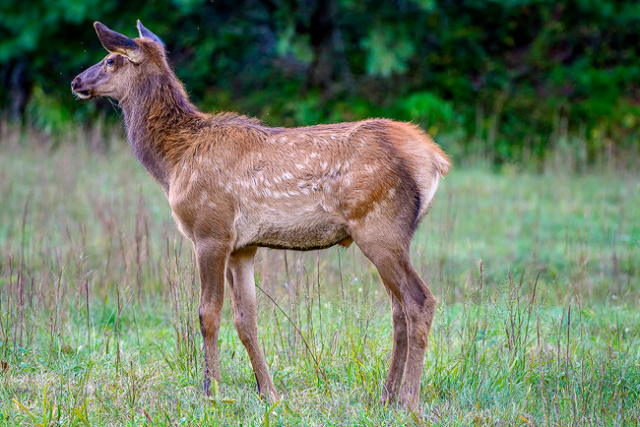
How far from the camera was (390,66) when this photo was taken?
41.0 ft

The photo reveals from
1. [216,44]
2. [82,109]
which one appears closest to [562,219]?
[216,44]

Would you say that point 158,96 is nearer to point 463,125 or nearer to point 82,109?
point 463,125

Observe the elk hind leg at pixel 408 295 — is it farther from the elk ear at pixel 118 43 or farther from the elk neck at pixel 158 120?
the elk ear at pixel 118 43

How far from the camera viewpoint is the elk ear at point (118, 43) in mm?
5043

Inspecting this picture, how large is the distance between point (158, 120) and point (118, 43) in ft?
1.90

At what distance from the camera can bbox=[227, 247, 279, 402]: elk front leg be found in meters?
4.69

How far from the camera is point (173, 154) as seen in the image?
198 inches

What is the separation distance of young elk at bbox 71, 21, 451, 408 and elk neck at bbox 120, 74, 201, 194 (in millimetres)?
69

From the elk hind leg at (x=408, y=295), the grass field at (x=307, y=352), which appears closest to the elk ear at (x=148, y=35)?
the grass field at (x=307, y=352)

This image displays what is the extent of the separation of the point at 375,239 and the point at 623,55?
1292 cm

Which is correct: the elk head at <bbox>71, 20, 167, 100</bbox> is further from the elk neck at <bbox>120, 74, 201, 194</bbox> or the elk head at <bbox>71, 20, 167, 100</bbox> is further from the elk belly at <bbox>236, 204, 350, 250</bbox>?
the elk belly at <bbox>236, 204, 350, 250</bbox>

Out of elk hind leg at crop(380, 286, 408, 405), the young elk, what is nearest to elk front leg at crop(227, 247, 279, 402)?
the young elk

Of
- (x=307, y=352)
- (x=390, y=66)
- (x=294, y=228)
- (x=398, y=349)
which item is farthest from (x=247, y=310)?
(x=390, y=66)

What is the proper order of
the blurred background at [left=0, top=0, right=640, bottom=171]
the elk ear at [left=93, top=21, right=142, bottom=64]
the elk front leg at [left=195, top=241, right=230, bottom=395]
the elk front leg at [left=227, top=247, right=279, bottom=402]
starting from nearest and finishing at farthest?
the elk front leg at [left=195, top=241, right=230, bottom=395], the elk front leg at [left=227, top=247, right=279, bottom=402], the elk ear at [left=93, top=21, right=142, bottom=64], the blurred background at [left=0, top=0, right=640, bottom=171]
